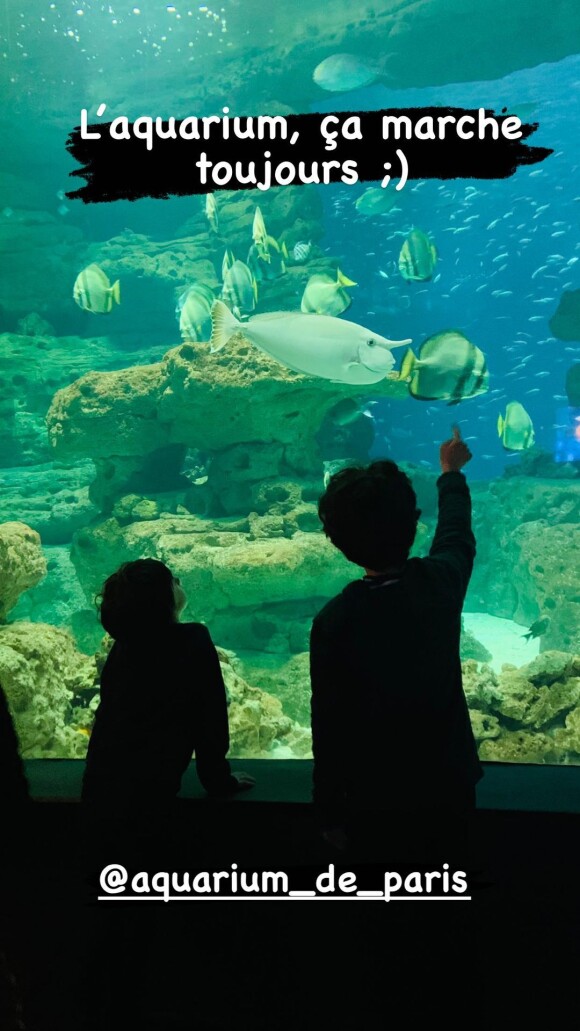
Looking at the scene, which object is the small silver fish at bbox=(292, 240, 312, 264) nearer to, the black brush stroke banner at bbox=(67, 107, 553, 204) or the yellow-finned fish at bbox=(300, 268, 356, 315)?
the yellow-finned fish at bbox=(300, 268, 356, 315)

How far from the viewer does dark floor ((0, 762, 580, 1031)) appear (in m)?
1.62

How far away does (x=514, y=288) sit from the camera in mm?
27281

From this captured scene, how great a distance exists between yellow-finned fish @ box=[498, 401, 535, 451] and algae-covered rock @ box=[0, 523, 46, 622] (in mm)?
3826

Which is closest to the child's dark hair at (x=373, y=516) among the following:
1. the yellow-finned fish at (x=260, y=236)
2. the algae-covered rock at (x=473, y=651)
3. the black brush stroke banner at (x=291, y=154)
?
the black brush stroke banner at (x=291, y=154)

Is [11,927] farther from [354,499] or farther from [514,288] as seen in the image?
[514,288]

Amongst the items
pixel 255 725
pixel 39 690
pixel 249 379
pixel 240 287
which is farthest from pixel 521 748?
pixel 249 379

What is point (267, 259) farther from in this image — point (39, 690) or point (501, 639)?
point (501, 639)

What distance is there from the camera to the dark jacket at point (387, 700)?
1581 millimetres

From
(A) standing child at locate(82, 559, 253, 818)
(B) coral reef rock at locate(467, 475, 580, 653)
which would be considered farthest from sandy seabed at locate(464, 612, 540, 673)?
(A) standing child at locate(82, 559, 253, 818)

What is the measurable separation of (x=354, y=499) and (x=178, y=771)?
850mm

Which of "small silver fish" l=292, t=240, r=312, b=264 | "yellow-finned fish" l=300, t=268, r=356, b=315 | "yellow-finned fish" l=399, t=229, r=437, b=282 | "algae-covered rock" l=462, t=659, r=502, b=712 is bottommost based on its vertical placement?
"algae-covered rock" l=462, t=659, r=502, b=712

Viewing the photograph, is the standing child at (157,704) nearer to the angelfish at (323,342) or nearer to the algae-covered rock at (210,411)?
the angelfish at (323,342)

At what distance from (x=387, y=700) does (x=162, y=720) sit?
62cm

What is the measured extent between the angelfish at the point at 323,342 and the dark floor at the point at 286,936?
250cm
